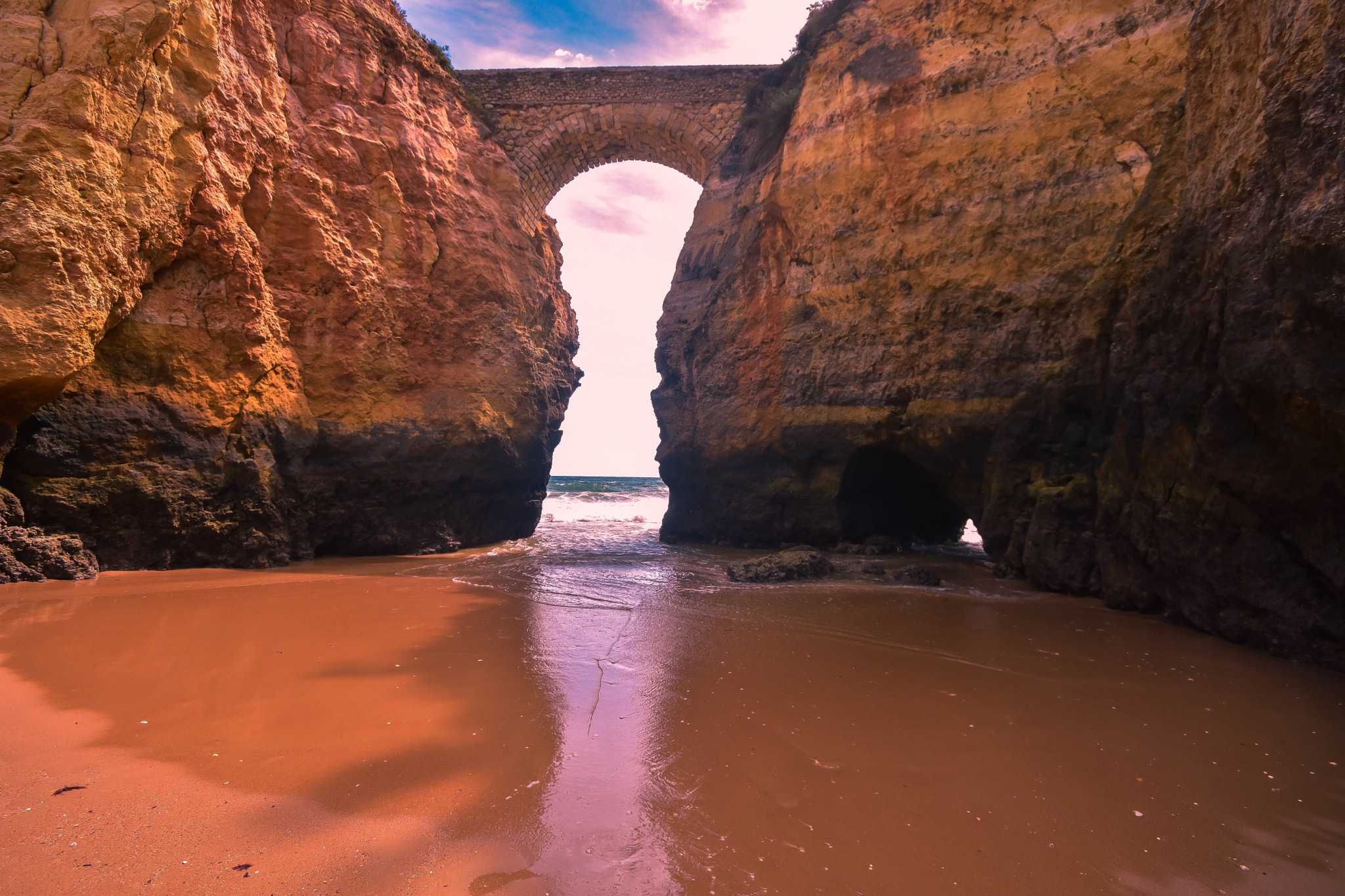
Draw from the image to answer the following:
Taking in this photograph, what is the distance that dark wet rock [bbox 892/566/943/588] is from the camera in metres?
6.39

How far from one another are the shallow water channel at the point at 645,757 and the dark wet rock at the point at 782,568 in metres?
2.31

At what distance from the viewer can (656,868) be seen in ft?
5.49

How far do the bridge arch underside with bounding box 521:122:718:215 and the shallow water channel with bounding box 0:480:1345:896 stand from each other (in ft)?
37.0

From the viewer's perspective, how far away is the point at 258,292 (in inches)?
278

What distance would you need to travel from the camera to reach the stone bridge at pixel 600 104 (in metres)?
12.9

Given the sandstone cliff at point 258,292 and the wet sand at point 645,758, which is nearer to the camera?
the wet sand at point 645,758

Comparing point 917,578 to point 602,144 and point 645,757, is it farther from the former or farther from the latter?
point 602,144

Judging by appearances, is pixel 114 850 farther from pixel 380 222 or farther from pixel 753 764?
pixel 380 222

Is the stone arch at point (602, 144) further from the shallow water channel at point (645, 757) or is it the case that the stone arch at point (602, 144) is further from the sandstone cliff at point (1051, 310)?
the shallow water channel at point (645, 757)

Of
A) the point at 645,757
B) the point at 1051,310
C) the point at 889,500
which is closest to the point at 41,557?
the point at 645,757

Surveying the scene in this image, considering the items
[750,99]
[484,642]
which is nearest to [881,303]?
[750,99]

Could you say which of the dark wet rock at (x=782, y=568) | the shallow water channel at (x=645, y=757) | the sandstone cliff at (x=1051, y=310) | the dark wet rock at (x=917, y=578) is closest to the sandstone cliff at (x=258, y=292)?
the shallow water channel at (x=645, y=757)

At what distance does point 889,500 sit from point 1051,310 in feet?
13.3

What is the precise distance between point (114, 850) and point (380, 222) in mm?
8795
